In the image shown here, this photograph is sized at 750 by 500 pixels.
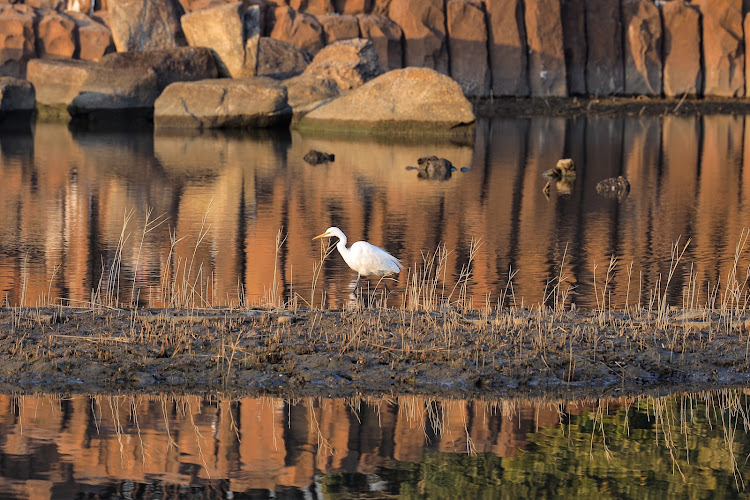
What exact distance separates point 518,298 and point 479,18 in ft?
109

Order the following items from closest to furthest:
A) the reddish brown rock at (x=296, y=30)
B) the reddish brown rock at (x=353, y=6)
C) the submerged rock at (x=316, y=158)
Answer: the submerged rock at (x=316, y=158) → the reddish brown rock at (x=296, y=30) → the reddish brown rock at (x=353, y=6)

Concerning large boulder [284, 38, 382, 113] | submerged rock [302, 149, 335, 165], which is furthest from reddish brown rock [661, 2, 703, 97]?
submerged rock [302, 149, 335, 165]

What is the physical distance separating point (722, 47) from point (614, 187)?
2756 cm

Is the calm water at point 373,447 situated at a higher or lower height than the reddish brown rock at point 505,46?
lower

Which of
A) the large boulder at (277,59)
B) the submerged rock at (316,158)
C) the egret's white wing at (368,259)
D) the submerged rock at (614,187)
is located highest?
the large boulder at (277,59)

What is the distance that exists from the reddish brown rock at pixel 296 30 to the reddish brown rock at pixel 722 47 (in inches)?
590

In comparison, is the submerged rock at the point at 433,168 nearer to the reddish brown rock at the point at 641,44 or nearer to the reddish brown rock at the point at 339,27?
the reddish brown rock at the point at 339,27

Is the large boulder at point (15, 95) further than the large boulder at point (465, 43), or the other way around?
the large boulder at point (465, 43)

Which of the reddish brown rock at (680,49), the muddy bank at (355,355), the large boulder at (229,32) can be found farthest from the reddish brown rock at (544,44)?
the muddy bank at (355,355)

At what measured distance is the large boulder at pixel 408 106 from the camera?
103 ft

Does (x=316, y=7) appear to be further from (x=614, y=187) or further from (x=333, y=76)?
(x=614, y=187)

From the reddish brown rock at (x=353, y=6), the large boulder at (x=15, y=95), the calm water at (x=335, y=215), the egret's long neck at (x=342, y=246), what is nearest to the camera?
the egret's long neck at (x=342, y=246)

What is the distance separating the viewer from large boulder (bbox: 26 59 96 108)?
36.0 metres

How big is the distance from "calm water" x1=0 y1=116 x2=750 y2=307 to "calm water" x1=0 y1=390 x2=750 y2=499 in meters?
2.85
